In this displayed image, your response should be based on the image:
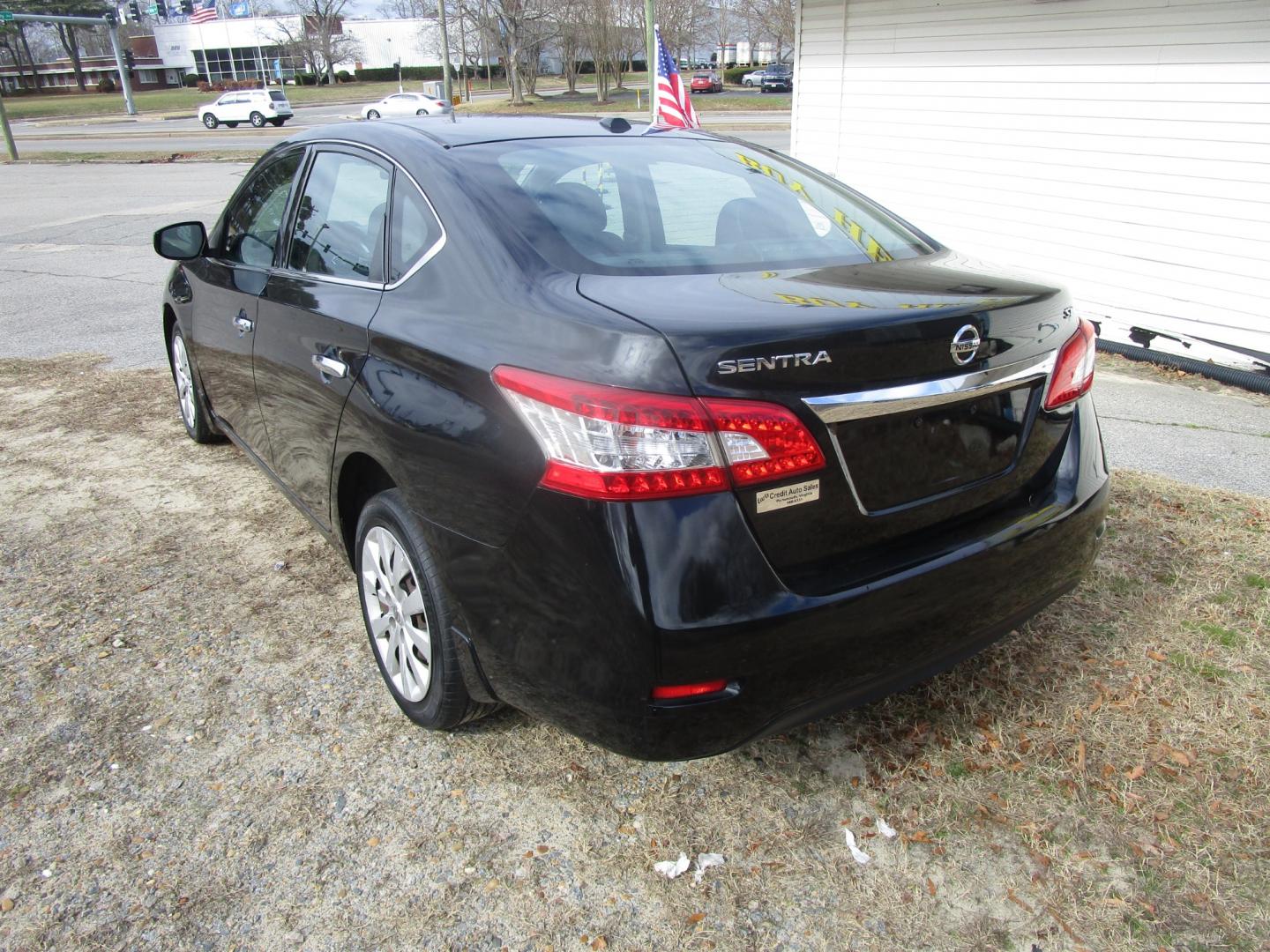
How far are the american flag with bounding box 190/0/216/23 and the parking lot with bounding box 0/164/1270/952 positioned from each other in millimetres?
82829

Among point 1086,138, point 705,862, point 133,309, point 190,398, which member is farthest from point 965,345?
point 133,309

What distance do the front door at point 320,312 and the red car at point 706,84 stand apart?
54.8 m

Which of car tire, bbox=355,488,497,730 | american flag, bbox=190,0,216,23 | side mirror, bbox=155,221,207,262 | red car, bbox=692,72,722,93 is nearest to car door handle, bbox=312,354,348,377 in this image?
car tire, bbox=355,488,497,730

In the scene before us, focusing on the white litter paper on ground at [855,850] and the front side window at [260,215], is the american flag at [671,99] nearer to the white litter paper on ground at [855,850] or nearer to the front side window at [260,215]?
the front side window at [260,215]

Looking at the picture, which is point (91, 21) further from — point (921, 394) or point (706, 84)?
point (921, 394)

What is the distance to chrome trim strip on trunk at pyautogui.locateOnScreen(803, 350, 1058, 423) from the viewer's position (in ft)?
6.51

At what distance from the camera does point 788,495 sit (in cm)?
196

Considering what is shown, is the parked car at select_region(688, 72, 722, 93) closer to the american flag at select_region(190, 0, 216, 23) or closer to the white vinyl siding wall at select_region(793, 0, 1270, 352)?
the american flag at select_region(190, 0, 216, 23)

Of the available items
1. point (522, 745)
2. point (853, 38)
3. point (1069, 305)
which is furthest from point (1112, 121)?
point (522, 745)

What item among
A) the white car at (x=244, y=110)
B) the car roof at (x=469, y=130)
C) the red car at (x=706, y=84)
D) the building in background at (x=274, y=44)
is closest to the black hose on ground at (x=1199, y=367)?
the car roof at (x=469, y=130)

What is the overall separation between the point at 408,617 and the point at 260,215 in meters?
1.98

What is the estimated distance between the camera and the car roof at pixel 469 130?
2.90m

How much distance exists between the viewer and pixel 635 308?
2.04m

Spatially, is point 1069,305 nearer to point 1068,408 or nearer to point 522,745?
point 1068,408
